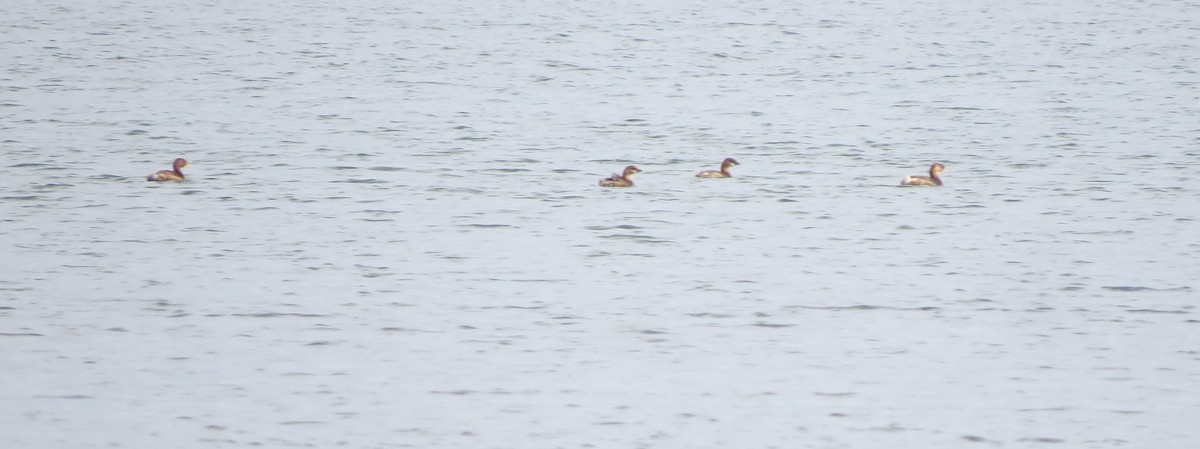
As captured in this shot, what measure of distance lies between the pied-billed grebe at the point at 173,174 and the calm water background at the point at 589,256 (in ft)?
0.91

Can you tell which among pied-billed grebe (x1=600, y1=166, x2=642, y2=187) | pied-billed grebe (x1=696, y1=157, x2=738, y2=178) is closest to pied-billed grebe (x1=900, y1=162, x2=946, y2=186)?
pied-billed grebe (x1=696, y1=157, x2=738, y2=178)

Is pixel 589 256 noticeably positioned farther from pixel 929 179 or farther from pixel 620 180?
pixel 929 179

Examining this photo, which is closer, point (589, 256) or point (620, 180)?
point (589, 256)

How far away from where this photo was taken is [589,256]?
1498 centimetres

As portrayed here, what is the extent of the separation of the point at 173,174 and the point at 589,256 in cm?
572

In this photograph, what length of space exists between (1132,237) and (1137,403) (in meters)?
5.82

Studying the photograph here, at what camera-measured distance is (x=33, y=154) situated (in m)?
20.1

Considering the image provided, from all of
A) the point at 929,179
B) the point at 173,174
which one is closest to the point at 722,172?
the point at 929,179

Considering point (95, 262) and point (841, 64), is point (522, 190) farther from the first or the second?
point (841, 64)

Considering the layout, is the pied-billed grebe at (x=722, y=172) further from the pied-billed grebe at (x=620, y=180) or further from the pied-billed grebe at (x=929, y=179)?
the pied-billed grebe at (x=929, y=179)

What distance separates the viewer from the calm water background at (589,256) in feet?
33.3

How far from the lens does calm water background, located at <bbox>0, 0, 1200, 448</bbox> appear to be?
33.3 ft

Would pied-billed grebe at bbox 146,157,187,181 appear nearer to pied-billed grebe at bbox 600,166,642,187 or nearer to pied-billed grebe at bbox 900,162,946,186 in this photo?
pied-billed grebe at bbox 600,166,642,187

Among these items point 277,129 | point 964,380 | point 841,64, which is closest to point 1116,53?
point 841,64
